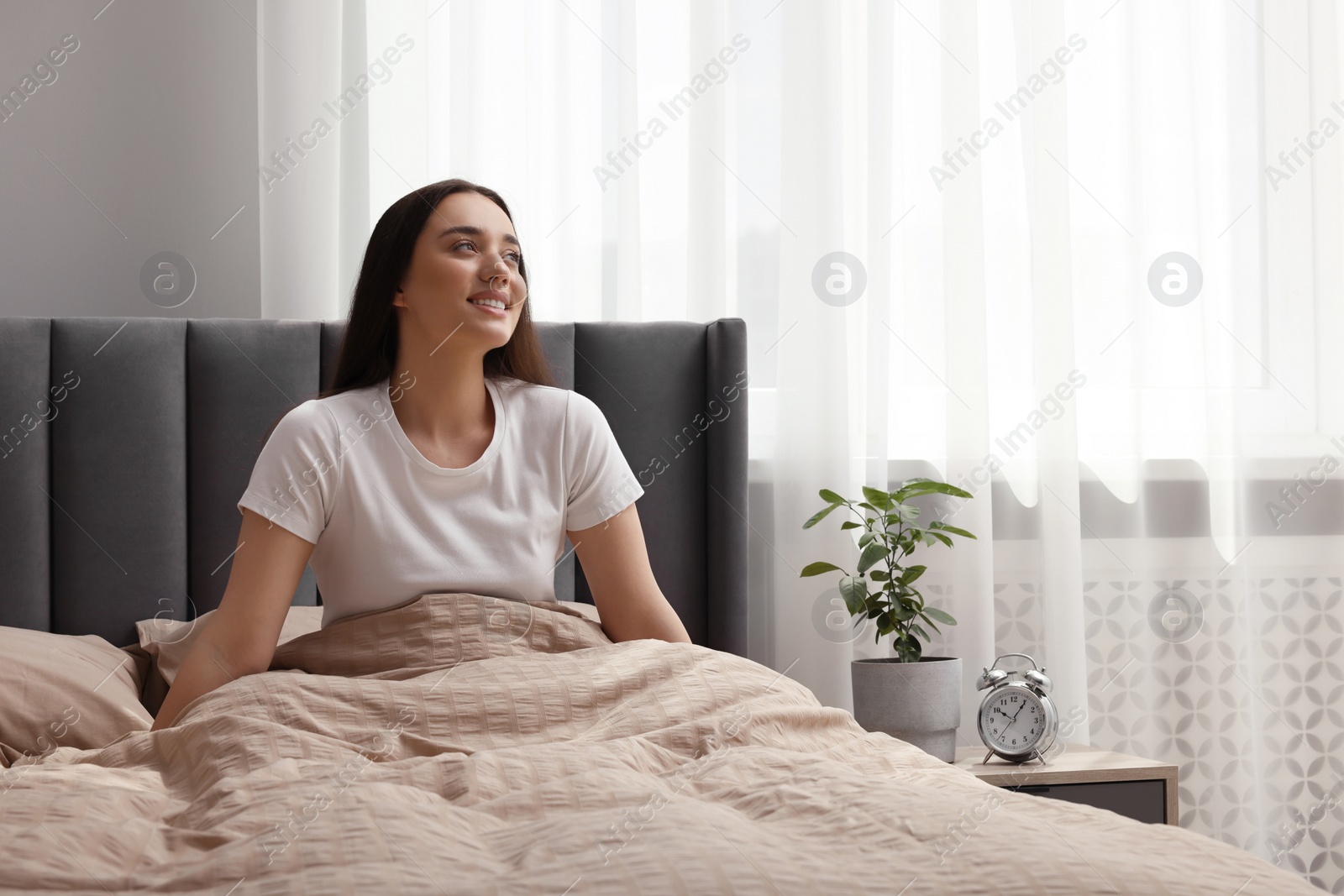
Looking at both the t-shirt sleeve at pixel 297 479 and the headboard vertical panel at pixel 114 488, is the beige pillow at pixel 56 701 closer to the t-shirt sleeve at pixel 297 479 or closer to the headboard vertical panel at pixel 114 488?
the headboard vertical panel at pixel 114 488

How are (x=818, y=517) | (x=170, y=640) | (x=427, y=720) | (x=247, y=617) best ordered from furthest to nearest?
A: (x=818, y=517) < (x=170, y=640) < (x=247, y=617) < (x=427, y=720)

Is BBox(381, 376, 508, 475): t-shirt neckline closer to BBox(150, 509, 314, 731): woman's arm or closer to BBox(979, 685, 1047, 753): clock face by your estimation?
BBox(150, 509, 314, 731): woman's arm

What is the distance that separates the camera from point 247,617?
1278 millimetres

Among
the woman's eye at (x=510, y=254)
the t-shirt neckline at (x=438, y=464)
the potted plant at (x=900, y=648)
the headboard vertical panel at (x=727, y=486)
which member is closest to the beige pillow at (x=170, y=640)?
the t-shirt neckline at (x=438, y=464)

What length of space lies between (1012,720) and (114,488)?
1.58m

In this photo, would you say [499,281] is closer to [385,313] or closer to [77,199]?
[385,313]

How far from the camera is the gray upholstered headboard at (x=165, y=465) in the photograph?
1.80 metres

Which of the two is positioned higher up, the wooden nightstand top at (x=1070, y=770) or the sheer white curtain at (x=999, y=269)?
the sheer white curtain at (x=999, y=269)

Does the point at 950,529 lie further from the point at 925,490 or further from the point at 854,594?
the point at 854,594

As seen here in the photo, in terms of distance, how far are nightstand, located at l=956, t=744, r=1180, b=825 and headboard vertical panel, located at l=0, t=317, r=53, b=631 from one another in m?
1.59

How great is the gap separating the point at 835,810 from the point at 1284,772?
6.42 ft

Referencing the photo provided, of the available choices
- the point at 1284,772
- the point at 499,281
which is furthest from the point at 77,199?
the point at 1284,772

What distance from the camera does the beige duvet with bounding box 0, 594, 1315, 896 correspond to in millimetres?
650

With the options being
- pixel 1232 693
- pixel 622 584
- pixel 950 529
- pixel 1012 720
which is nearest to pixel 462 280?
pixel 622 584
